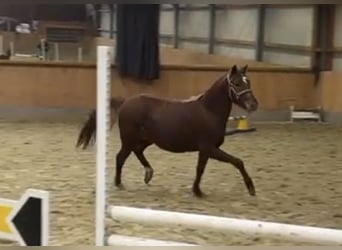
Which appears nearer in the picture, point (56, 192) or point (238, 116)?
point (56, 192)

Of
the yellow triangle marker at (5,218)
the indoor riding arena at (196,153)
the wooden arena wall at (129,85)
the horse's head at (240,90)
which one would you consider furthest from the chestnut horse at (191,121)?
the wooden arena wall at (129,85)

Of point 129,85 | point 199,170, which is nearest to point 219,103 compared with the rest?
point 199,170

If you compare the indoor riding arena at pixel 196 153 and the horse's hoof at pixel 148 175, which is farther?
the horse's hoof at pixel 148 175

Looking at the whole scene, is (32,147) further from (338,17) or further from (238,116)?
(338,17)

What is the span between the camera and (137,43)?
515cm

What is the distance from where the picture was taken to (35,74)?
16.2ft

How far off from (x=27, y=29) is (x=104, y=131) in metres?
4.22

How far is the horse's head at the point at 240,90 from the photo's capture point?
2.36 m

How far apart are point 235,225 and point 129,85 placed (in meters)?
3.89

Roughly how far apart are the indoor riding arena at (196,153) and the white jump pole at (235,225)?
0.09 ft

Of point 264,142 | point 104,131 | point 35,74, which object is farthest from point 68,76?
point 104,131

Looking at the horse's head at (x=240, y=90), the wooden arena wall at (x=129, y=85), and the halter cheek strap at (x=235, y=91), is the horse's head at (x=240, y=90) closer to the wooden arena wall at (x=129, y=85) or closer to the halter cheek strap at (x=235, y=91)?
the halter cheek strap at (x=235, y=91)

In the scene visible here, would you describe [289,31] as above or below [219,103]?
above

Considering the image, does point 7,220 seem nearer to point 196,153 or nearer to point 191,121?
point 191,121
